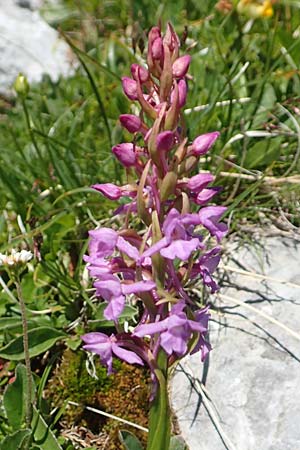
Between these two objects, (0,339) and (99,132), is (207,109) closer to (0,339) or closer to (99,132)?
(99,132)

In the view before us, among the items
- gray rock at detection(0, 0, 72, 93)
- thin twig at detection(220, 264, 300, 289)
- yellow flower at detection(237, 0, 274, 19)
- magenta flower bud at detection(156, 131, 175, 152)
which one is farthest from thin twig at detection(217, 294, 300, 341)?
gray rock at detection(0, 0, 72, 93)

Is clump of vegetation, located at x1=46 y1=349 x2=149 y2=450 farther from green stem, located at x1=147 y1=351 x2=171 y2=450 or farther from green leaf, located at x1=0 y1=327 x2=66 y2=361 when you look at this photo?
green stem, located at x1=147 y1=351 x2=171 y2=450

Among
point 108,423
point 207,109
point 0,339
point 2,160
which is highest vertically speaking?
point 207,109

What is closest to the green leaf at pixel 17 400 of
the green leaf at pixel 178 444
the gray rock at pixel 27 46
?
the green leaf at pixel 178 444

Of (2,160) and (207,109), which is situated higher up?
(207,109)

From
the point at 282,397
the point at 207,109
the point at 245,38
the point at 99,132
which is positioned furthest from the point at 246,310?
the point at 245,38

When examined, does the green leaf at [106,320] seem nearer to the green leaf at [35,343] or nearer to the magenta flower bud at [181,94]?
the green leaf at [35,343]
